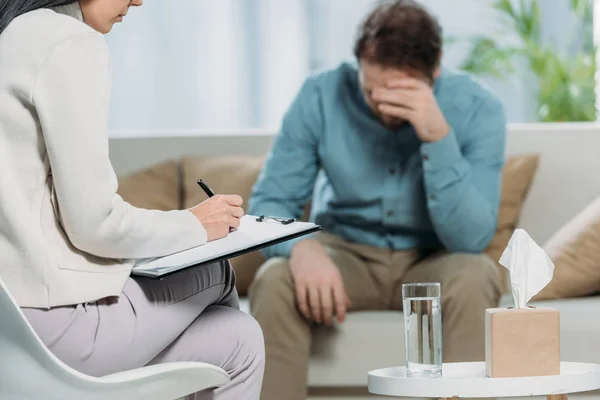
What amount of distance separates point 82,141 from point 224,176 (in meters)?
1.57

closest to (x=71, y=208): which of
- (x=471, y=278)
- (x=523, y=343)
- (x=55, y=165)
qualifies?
(x=55, y=165)

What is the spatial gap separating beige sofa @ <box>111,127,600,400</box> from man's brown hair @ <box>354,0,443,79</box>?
58 cm

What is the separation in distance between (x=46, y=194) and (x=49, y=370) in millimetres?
225

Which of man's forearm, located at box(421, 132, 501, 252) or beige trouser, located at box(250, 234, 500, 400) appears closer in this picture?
beige trouser, located at box(250, 234, 500, 400)

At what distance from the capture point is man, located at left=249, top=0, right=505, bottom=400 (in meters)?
2.06

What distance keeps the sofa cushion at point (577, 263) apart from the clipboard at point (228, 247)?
3.68ft

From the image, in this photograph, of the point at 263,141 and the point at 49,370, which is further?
the point at 263,141

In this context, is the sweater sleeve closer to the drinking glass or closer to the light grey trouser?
the light grey trouser

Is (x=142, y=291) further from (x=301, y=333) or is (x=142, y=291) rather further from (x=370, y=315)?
(x=370, y=315)

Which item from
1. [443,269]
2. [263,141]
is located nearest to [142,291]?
[443,269]

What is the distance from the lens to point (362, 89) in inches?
91.9

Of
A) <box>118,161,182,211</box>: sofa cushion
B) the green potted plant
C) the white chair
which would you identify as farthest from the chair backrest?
the green potted plant

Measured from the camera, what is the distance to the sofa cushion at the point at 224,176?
8.90 ft

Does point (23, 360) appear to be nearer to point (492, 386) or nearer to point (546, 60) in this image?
point (492, 386)
